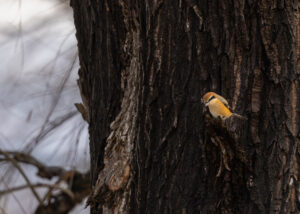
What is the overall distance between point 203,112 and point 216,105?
53 mm

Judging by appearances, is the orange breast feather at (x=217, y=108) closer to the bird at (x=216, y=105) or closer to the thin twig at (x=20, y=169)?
the bird at (x=216, y=105)

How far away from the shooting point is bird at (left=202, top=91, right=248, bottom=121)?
3.46 feet

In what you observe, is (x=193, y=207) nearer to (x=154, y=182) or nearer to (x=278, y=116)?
(x=154, y=182)

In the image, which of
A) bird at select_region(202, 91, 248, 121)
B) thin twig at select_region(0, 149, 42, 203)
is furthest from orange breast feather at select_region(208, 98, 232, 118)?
thin twig at select_region(0, 149, 42, 203)

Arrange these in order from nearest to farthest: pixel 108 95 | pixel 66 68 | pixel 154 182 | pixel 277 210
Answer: pixel 277 210 → pixel 154 182 → pixel 108 95 → pixel 66 68

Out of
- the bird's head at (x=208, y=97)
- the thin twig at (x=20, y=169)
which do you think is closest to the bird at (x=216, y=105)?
the bird's head at (x=208, y=97)

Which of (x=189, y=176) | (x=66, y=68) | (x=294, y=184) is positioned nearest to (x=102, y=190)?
(x=189, y=176)

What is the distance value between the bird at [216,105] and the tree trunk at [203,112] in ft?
0.18

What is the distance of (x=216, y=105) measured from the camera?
41.9 inches

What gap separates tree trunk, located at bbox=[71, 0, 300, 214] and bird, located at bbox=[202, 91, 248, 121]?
0.05m

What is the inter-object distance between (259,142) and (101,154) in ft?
2.10

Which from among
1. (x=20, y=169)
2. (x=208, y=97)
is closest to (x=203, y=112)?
(x=208, y=97)

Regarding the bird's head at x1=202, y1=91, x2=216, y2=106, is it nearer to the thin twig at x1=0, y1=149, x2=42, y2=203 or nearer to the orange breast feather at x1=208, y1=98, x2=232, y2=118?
the orange breast feather at x1=208, y1=98, x2=232, y2=118

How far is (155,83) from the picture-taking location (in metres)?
1.29
